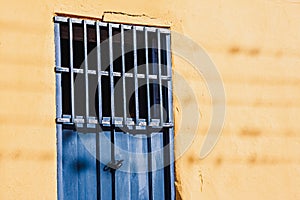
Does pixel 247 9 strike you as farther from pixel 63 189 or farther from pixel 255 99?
pixel 63 189

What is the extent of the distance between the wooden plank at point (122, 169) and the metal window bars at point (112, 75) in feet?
0.35

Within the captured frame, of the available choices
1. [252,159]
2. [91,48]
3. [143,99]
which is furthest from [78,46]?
[252,159]

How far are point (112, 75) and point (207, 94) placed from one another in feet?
2.81

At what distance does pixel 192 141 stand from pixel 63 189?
1137mm

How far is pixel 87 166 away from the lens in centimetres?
586

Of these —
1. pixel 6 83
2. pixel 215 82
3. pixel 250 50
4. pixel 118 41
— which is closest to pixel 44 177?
pixel 6 83

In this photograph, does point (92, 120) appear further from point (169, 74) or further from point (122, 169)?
point (169, 74)

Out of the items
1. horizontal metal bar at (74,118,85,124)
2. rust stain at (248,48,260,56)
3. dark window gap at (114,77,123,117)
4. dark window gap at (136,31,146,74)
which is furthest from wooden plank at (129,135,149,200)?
rust stain at (248,48,260,56)

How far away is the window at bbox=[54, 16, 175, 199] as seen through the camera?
5.81 m

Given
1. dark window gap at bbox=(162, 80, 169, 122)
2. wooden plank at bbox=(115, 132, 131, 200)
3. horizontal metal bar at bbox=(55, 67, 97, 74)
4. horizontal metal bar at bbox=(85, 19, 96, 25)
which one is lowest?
wooden plank at bbox=(115, 132, 131, 200)

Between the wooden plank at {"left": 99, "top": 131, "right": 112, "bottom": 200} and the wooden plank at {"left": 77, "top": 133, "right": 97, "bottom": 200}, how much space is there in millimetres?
53

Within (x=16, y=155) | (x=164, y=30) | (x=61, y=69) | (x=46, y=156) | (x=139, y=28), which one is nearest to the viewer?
(x=16, y=155)

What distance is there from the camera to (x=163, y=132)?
6180 millimetres

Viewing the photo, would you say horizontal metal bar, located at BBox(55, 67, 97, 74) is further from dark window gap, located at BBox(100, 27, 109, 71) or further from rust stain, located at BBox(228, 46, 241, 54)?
rust stain, located at BBox(228, 46, 241, 54)
